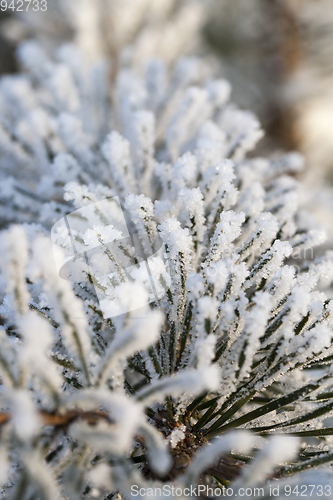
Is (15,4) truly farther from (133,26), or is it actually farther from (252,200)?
(252,200)

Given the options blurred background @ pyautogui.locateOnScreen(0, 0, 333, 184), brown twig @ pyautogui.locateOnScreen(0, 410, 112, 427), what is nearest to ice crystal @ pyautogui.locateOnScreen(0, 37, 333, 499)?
brown twig @ pyautogui.locateOnScreen(0, 410, 112, 427)

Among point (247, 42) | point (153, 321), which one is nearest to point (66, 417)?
point (153, 321)

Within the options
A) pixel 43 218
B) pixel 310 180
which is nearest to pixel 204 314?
pixel 43 218

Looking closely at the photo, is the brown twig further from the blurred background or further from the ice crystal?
the blurred background

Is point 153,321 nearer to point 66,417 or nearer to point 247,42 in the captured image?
point 66,417

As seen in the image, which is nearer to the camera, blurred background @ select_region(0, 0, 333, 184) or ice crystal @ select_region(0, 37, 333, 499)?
ice crystal @ select_region(0, 37, 333, 499)

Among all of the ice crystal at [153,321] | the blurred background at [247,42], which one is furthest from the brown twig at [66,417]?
the blurred background at [247,42]

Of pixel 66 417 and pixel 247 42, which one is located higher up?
pixel 247 42

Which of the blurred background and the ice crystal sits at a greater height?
the blurred background

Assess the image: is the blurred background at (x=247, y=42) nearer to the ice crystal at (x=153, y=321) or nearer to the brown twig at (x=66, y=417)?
the ice crystal at (x=153, y=321)
